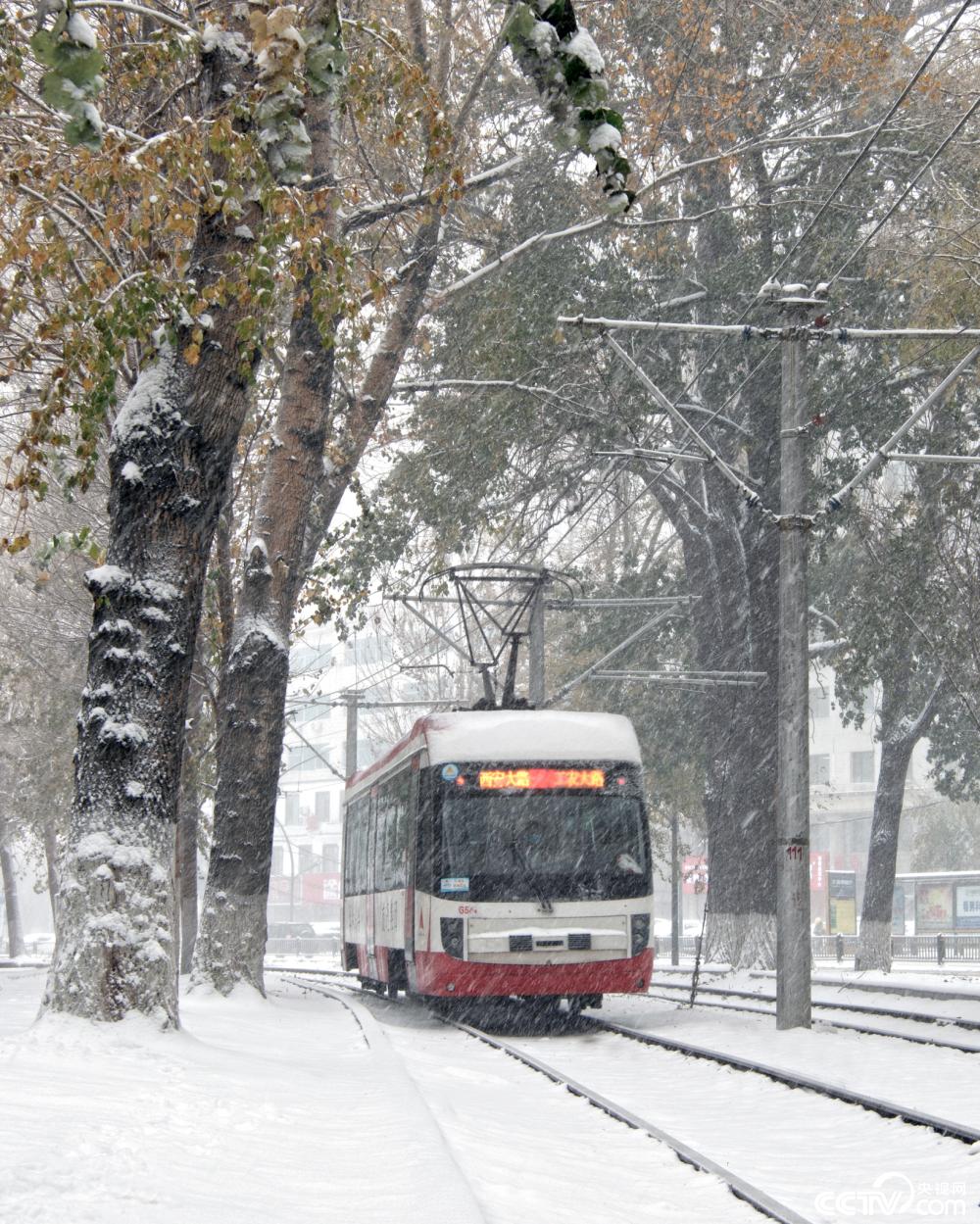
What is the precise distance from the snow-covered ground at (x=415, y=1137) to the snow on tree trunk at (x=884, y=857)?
19386 millimetres

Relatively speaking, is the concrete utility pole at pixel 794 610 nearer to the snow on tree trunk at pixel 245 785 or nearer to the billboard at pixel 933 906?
the snow on tree trunk at pixel 245 785

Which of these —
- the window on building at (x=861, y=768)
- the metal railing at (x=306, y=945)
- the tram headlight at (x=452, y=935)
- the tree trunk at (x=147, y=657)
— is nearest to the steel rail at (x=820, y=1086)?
the tram headlight at (x=452, y=935)

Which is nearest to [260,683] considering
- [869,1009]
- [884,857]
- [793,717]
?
[793,717]

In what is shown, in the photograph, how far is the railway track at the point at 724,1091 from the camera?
6621mm

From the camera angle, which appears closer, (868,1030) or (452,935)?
(868,1030)

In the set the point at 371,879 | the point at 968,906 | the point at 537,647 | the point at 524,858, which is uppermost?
the point at 537,647

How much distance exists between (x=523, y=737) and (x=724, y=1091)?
6277 millimetres

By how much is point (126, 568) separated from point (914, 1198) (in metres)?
5.71

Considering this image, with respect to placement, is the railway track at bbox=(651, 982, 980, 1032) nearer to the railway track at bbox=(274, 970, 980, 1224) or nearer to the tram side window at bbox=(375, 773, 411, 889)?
the railway track at bbox=(274, 970, 980, 1224)

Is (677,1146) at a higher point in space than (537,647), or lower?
lower

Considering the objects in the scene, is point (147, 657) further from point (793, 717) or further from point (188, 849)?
point (188, 849)

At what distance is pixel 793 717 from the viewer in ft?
48.8

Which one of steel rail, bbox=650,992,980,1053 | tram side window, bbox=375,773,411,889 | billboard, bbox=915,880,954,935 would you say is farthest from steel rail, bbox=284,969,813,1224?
billboard, bbox=915,880,954,935

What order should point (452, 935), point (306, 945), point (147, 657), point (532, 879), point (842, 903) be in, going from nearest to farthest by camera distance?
point (147, 657) → point (452, 935) → point (532, 879) → point (842, 903) → point (306, 945)
